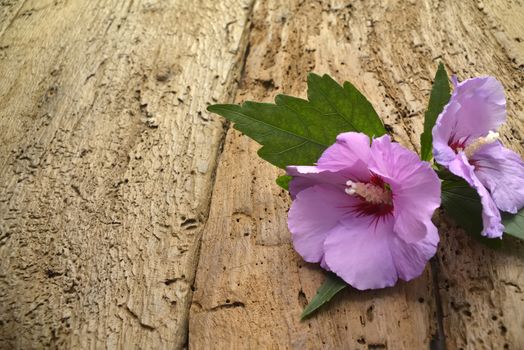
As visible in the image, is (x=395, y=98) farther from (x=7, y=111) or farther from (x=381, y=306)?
(x=7, y=111)

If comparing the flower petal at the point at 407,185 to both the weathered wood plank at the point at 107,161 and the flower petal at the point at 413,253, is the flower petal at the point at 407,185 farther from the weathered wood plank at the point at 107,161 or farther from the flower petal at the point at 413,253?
the weathered wood plank at the point at 107,161

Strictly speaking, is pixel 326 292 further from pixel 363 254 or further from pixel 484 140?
pixel 484 140

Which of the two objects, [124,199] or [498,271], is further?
[124,199]

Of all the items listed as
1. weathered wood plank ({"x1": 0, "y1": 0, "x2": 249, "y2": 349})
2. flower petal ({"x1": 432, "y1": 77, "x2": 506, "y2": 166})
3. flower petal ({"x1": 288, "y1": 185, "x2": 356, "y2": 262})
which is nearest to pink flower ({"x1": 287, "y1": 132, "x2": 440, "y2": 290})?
flower petal ({"x1": 288, "y1": 185, "x2": 356, "y2": 262})

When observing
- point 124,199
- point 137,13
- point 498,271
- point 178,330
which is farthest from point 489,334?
point 137,13

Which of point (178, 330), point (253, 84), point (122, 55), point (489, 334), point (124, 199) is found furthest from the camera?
point (122, 55)

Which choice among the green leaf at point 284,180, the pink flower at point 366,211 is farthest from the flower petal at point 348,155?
the green leaf at point 284,180
